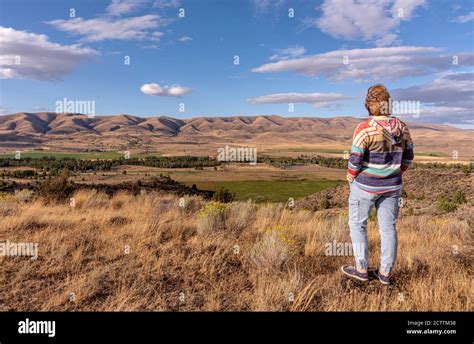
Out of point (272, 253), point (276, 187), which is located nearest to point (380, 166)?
point (272, 253)

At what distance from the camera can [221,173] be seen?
95.5m

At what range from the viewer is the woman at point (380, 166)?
3.84 meters

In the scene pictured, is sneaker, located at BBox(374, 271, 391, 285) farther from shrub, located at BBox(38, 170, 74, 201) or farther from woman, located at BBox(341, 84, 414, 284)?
shrub, located at BBox(38, 170, 74, 201)

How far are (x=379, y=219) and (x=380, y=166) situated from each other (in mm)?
649

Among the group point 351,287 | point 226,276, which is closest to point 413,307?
point 351,287

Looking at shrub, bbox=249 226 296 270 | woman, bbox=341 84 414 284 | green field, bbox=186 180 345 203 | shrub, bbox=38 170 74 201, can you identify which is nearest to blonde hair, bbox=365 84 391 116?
woman, bbox=341 84 414 284

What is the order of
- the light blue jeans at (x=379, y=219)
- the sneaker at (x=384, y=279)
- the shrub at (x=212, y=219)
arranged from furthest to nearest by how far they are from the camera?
the shrub at (x=212, y=219)
the sneaker at (x=384, y=279)
the light blue jeans at (x=379, y=219)

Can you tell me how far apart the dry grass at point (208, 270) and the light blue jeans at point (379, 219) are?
0.37 m

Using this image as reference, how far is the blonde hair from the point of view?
3893 millimetres

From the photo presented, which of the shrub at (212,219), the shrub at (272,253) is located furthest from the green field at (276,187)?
the shrub at (272,253)

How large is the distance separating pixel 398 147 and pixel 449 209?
16.7m

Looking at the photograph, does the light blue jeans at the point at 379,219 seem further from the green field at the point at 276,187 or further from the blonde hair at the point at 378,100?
the green field at the point at 276,187

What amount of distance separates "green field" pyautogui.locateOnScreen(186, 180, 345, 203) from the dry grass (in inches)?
2340
